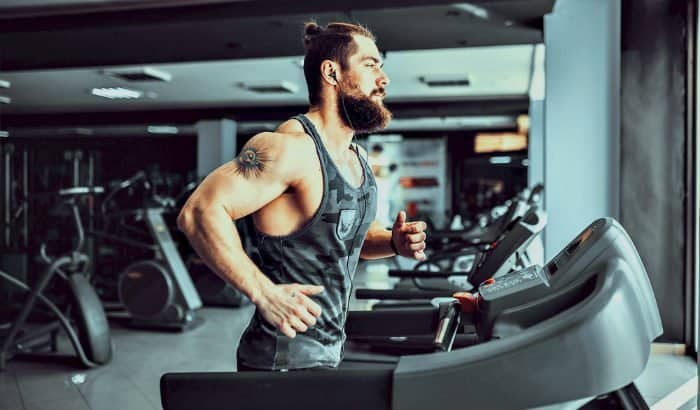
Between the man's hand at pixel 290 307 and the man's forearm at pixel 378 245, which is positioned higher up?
the man's forearm at pixel 378 245

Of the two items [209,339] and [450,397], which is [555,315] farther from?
[209,339]

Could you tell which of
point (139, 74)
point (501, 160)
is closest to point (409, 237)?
point (139, 74)

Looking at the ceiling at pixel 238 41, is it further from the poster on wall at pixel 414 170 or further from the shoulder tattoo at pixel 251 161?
the poster on wall at pixel 414 170

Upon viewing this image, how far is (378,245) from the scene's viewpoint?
1.68m

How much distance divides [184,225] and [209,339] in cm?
401

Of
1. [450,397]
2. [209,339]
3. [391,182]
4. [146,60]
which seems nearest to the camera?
[450,397]

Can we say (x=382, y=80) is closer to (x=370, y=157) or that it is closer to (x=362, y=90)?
(x=362, y=90)

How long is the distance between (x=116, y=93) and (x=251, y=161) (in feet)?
32.9

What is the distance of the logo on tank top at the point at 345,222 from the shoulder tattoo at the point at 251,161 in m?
0.19

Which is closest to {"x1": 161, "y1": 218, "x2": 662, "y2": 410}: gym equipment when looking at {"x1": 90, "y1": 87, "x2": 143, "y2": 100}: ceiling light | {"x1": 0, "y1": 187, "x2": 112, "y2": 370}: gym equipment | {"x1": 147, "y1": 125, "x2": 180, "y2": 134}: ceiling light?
{"x1": 0, "y1": 187, "x2": 112, "y2": 370}: gym equipment

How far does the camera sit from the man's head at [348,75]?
144cm

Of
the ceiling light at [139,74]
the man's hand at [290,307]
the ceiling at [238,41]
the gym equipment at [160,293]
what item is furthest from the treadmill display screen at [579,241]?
the ceiling light at [139,74]

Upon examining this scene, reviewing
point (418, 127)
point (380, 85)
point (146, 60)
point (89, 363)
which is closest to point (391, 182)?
point (418, 127)

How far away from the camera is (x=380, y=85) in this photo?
1.47 meters
